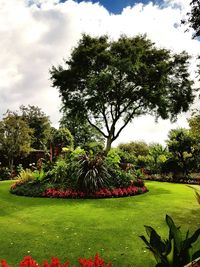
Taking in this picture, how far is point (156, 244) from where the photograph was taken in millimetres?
3291

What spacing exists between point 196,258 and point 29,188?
448 inches

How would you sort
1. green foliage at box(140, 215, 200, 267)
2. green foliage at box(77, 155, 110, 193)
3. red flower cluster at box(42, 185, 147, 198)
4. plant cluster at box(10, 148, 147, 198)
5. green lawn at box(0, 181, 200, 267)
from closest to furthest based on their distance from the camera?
green foliage at box(140, 215, 200, 267), green lawn at box(0, 181, 200, 267), red flower cluster at box(42, 185, 147, 198), plant cluster at box(10, 148, 147, 198), green foliage at box(77, 155, 110, 193)

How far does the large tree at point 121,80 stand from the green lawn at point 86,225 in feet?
42.8

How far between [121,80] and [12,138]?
32.4 ft

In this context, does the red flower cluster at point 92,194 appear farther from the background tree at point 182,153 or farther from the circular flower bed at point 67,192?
the background tree at point 182,153

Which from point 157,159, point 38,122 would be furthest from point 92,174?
point 38,122

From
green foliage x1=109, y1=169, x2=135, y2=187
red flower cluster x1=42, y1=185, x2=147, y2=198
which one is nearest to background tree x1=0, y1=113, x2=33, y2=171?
green foliage x1=109, y1=169, x2=135, y2=187

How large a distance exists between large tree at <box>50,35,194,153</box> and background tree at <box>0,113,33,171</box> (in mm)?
4265

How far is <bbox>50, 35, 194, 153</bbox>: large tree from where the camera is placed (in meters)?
23.6

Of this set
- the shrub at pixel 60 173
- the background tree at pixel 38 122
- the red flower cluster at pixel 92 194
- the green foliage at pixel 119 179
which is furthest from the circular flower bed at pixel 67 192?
the background tree at pixel 38 122

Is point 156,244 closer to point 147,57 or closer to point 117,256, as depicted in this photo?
point 117,256

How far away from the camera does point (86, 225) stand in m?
7.66

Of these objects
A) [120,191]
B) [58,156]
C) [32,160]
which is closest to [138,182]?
[120,191]

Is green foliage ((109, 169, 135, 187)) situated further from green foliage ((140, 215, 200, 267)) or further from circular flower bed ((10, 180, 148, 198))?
green foliage ((140, 215, 200, 267))
